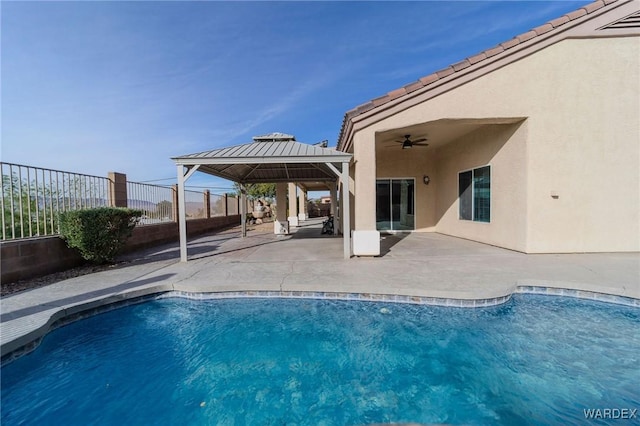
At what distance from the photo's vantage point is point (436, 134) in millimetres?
11023

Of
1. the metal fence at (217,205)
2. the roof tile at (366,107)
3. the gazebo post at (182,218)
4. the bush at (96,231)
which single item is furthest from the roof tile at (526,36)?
the metal fence at (217,205)

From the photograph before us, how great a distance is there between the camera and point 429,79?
8156mm

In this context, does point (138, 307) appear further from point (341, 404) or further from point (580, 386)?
point (580, 386)

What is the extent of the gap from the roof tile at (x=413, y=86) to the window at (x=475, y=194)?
4.23 meters

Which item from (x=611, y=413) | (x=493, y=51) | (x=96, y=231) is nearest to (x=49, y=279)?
(x=96, y=231)

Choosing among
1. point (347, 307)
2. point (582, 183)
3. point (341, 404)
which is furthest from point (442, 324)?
point (582, 183)

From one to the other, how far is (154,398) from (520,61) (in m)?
11.6

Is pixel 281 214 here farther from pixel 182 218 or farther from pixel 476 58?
pixel 476 58

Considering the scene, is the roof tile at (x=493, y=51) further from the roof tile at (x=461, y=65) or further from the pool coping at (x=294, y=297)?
the pool coping at (x=294, y=297)

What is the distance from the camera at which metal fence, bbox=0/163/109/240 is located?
622 cm

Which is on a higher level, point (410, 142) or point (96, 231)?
point (410, 142)

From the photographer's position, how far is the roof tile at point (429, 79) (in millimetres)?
8148

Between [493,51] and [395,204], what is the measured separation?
25.7ft

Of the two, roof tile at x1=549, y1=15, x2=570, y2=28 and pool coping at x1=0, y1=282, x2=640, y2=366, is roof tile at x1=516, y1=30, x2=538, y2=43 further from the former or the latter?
pool coping at x1=0, y1=282, x2=640, y2=366
